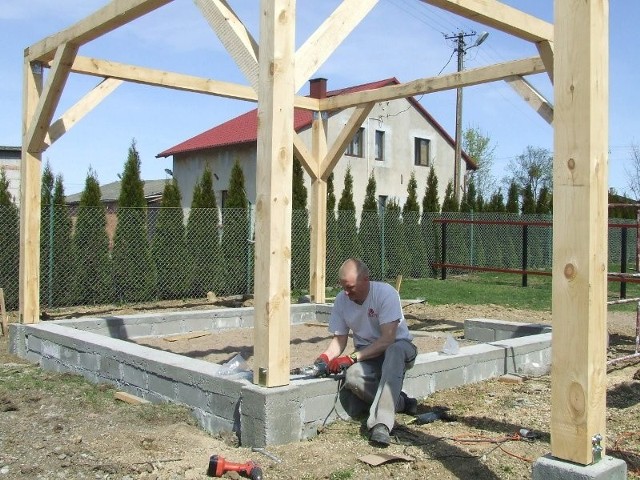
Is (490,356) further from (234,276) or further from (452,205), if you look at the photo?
(452,205)

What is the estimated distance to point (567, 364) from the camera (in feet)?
9.80

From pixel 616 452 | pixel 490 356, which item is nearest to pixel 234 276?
pixel 490 356

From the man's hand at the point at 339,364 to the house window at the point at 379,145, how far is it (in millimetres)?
21556

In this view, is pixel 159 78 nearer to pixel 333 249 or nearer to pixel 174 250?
pixel 174 250

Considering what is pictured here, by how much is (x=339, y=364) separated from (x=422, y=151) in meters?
23.9

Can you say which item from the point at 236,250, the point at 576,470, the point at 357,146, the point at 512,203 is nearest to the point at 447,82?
the point at 576,470

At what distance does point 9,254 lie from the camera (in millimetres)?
10539

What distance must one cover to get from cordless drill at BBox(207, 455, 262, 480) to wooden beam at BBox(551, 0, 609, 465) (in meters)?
1.51

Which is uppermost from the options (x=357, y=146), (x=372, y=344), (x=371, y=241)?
(x=357, y=146)

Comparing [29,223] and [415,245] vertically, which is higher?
[29,223]

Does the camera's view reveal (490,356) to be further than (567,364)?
Yes

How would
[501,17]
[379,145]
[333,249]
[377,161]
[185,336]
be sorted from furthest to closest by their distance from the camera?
[379,145]
[377,161]
[333,249]
[185,336]
[501,17]

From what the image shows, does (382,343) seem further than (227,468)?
Yes

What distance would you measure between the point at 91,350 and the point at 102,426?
1554mm
